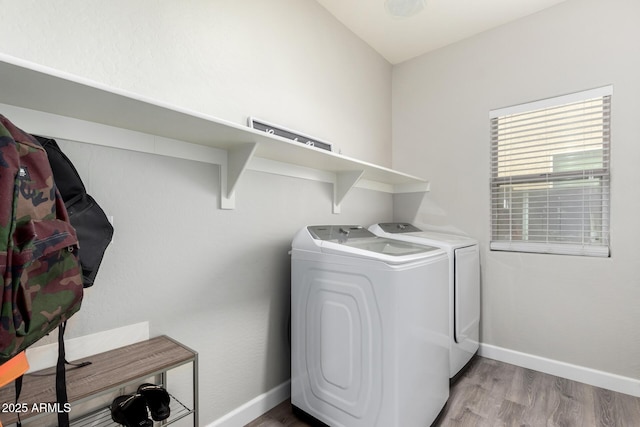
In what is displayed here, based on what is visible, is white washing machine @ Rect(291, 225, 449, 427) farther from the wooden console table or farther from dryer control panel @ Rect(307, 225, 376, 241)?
the wooden console table

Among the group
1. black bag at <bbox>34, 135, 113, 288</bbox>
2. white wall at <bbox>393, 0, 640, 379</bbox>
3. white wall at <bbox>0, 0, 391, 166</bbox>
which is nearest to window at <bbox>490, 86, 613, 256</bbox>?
white wall at <bbox>393, 0, 640, 379</bbox>

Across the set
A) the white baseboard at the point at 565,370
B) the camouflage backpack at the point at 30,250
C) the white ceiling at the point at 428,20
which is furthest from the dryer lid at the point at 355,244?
the white ceiling at the point at 428,20

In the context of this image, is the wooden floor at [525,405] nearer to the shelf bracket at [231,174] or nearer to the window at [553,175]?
the window at [553,175]

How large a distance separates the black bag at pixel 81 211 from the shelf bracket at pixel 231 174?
62cm

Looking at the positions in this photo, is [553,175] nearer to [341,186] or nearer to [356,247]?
[341,186]

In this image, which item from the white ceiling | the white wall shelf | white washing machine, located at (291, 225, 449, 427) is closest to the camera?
the white wall shelf

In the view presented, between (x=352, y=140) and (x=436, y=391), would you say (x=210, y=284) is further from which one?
(x=352, y=140)

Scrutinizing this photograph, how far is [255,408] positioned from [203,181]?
4.26ft

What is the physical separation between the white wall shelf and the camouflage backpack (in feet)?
0.66

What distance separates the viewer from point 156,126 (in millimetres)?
1214

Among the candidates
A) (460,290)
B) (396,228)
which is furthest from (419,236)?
(460,290)

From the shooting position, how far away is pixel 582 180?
84.4 inches

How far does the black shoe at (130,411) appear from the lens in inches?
42.3

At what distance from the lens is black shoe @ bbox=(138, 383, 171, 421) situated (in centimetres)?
113
